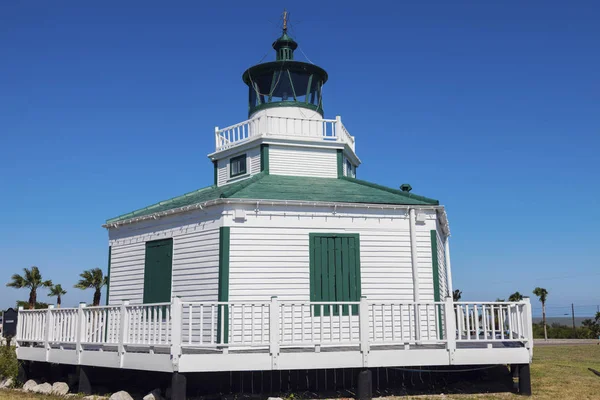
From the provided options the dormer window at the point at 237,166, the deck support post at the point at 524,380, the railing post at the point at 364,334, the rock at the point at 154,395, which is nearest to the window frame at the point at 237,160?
→ the dormer window at the point at 237,166

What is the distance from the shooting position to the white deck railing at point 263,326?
34.4 ft

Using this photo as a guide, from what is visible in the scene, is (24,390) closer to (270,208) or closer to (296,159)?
(270,208)

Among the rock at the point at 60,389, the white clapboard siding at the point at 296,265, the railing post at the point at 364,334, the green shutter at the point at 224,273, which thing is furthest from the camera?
the white clapboard siding at the point at 296,265

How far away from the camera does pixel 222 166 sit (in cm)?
1786

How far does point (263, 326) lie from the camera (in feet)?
36.7

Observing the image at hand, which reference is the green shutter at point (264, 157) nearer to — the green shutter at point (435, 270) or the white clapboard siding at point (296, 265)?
the white clapboard siding at point (296, 265)

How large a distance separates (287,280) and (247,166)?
185 inches

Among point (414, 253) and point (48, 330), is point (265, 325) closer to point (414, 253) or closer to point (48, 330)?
point (414, 253)

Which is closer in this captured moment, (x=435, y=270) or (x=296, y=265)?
(x=296, y=265)

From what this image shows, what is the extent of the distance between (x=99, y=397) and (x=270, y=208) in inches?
219

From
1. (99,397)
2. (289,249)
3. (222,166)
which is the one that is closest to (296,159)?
(222,166)

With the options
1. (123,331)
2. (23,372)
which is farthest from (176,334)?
(23,372)

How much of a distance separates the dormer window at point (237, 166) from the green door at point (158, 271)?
11.4ft

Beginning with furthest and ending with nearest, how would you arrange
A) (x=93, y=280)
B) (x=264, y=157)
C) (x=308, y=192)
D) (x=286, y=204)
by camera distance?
(x=93, y=280), (x=264, y=157), (x=308, y=192), (x=286, y=204)
